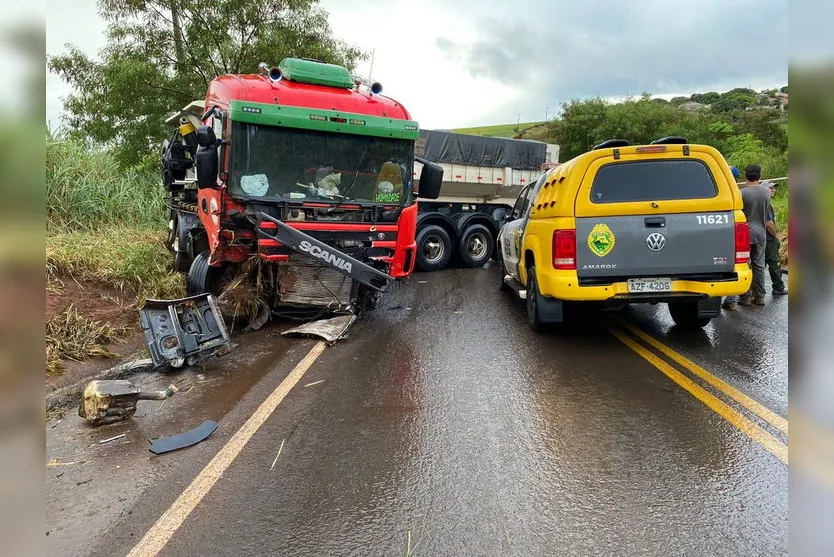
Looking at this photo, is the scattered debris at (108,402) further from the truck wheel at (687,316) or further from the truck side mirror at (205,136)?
the truck wheel at (687,316)

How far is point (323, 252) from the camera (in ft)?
21.7

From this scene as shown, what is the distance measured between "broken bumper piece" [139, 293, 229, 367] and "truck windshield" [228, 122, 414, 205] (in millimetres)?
1604

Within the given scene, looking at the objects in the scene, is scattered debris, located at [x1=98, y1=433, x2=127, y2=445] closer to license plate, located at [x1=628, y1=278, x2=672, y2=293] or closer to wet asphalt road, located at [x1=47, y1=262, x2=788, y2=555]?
wet asphalt road, located at [x1=47, y1=262, x2=788, y2=555]

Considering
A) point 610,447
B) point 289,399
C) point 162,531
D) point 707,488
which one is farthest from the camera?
point 289,399

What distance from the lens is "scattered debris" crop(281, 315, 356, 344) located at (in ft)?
21.9

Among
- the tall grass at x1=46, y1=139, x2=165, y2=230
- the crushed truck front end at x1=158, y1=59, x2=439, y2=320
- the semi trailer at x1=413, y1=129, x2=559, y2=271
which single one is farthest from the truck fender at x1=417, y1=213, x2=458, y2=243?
the tall grass at x1=46, y1=139, x2=165, y2=230

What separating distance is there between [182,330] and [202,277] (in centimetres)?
186

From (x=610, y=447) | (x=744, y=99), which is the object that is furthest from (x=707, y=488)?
(x=744, y=99)

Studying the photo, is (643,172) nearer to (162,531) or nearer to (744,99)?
(162,531)

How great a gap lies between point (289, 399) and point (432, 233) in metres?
8.95

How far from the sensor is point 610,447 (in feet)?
12.2

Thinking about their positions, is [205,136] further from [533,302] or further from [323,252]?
[533,302]

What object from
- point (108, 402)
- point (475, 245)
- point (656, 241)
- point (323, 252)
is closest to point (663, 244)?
point (656, 241)

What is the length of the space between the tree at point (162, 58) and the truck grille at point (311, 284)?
7420 mm
